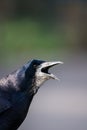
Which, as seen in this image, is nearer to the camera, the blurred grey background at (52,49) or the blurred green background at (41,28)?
the blurred grey background at (52,49)

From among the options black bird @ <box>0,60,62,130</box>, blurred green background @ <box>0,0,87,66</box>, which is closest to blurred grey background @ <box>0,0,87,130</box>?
blurred green background @ <box>0,0,87,66</box>

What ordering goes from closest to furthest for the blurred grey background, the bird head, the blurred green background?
the bird head < the blurred grey background < the blurred green background

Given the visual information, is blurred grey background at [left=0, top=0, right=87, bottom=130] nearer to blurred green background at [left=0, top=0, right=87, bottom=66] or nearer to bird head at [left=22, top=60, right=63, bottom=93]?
blurred green background at [left=0, top=0, right=87, bottom=66]

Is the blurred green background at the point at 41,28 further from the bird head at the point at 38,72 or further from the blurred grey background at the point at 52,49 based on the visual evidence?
the bird head at the point at 38,72

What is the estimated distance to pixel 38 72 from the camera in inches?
107

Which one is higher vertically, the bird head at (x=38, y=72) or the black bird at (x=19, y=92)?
the bird head at (x=38, y=72)

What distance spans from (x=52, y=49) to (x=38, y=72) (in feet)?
36.3

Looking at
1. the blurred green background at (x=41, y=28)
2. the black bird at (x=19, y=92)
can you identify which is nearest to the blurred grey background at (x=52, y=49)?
the blurred green background at (x=41, y=28)

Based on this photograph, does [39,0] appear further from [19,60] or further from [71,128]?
[71,128]

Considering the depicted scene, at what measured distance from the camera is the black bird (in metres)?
2.75

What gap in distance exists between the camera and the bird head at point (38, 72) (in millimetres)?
2688

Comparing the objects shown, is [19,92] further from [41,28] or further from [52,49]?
[41,28]

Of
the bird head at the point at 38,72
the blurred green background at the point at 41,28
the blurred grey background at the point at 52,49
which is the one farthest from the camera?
the blurred green background at the point at 41,28

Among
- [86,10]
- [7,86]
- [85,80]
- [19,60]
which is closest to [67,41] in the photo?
[86,10]
